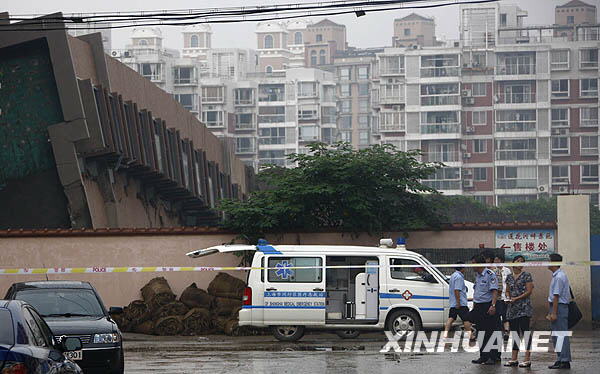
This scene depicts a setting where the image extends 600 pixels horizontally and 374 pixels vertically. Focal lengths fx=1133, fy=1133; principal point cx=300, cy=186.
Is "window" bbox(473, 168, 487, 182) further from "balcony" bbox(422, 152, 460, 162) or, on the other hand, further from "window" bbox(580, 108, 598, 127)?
"window" bbox(580, 108, 598, 127)

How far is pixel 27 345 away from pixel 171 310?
15.2 m

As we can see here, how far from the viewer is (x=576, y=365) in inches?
666

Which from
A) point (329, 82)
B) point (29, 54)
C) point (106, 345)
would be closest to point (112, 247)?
point (29, 54)

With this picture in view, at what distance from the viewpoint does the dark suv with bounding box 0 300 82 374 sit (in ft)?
28.5

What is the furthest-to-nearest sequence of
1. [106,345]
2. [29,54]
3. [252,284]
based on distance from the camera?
[29,54]
[252,284]
[106,345]

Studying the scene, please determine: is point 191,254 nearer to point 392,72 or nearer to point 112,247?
point 112,247

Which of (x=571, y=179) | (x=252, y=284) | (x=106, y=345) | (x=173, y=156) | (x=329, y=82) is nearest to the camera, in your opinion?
(x=106, y=345)

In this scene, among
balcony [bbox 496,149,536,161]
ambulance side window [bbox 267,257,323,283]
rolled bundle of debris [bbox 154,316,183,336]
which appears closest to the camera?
ambulance side window [bbox 267,257,323,283]

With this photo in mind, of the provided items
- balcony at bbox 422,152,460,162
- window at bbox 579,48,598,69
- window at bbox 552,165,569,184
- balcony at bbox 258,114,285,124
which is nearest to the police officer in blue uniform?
window at bbox 552,165,569,184

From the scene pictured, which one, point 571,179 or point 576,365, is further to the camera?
point 571,179

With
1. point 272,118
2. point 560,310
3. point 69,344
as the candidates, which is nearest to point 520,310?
point 560,310

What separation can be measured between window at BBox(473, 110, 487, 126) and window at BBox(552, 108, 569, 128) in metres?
8.18

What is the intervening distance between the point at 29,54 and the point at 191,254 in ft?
35.9

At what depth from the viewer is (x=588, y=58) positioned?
433 feet
